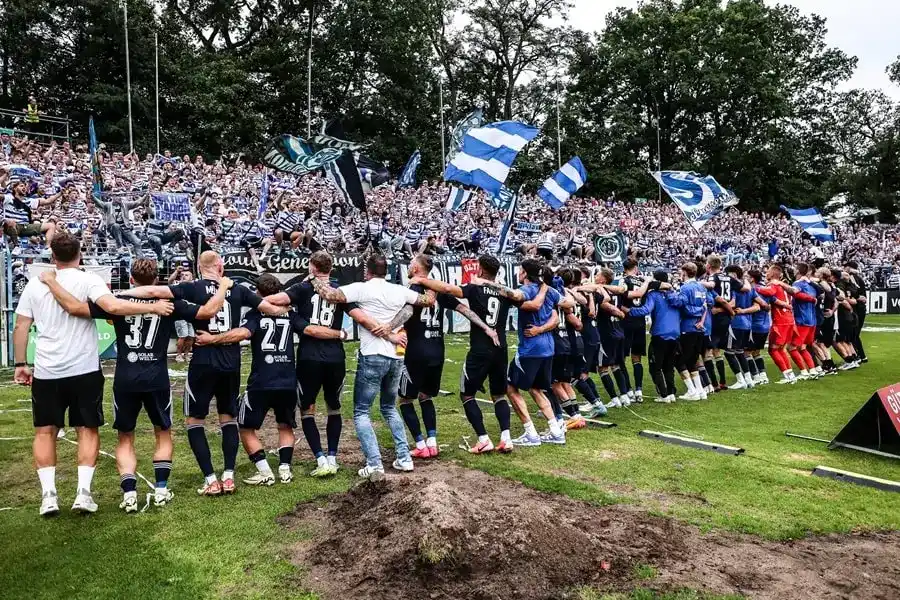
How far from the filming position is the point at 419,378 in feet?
23.6

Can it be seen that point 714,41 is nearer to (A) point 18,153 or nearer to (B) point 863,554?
(A) point 18,153

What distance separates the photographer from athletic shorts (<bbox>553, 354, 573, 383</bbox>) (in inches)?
335

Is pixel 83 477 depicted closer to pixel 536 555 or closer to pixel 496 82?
pixel 536 555

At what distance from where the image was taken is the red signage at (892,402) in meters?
7.27

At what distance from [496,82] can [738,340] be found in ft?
144

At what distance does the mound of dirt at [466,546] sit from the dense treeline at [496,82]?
3588cm

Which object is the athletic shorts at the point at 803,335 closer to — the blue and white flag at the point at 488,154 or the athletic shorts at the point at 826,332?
the athletic shorts at the point at 826,332

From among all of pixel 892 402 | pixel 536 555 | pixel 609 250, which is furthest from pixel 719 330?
pixel 609 250

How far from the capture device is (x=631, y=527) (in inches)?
196

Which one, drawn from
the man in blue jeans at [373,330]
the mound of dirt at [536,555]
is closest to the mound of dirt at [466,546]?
the mound of dirt at [536,555]

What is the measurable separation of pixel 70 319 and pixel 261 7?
4412cm

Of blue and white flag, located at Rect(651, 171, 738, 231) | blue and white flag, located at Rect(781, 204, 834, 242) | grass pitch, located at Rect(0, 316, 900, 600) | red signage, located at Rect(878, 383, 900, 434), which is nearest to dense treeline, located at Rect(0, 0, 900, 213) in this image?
blue and white flag, located at Rect(781, 204, 834, 242)

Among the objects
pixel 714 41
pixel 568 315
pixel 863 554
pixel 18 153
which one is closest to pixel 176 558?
pixel 863 554

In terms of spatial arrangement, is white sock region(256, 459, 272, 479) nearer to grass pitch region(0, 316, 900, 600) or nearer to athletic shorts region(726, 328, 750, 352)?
grass pitch region(0, 316, 900, 600)
